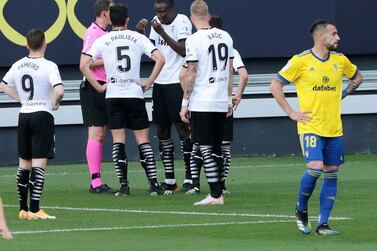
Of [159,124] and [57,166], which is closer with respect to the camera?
[159,124]

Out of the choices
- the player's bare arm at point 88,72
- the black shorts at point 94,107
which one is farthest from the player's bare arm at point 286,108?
the black shorts at point 94,107

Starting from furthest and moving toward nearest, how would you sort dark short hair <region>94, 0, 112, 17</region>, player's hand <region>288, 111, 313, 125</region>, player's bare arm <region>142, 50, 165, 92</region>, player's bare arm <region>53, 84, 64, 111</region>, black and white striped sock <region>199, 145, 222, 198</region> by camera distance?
dark short hair <region>94, 0, 112, 17</region> → player's bare arm <region>142, 50, 165, 92</region> → black and white striped sock <region>199, 145, 222, 198</region> → player's bare arm <region>53, 84, 64, 111</region> → player's hand <region>288, 111, 313, 125</region>

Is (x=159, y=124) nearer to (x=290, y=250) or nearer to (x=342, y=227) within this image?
(x=342, y=227)

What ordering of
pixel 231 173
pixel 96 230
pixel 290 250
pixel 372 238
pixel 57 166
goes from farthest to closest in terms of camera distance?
pixel 57 166
pixel 231 173
pixel 96 230
pixel 372 238
pixel 290 250

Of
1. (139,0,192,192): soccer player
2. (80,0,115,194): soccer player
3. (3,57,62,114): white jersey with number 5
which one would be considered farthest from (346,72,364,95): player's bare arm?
(80,0,115,194): soccer player

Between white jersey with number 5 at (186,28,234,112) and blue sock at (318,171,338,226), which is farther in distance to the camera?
white jersey with number 5 at (186,28,234,112)

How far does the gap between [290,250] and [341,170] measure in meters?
9.75

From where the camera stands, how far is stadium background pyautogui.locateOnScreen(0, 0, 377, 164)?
23.0 metres

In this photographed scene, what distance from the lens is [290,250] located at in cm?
1179

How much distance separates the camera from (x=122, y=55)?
17156 millimetres

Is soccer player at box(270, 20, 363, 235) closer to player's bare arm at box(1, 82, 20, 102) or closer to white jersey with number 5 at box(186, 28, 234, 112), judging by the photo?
white jersey with number 5 at box(186, 28, 234, 112)

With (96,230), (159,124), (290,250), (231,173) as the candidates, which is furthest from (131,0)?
(290,250)

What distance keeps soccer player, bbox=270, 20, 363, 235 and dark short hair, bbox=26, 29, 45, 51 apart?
112 inches

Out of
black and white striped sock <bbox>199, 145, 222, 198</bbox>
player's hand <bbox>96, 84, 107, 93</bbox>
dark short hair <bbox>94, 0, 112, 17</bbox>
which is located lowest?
black and white striped sock <bbox>199, 145, 222, 198</bbox>
